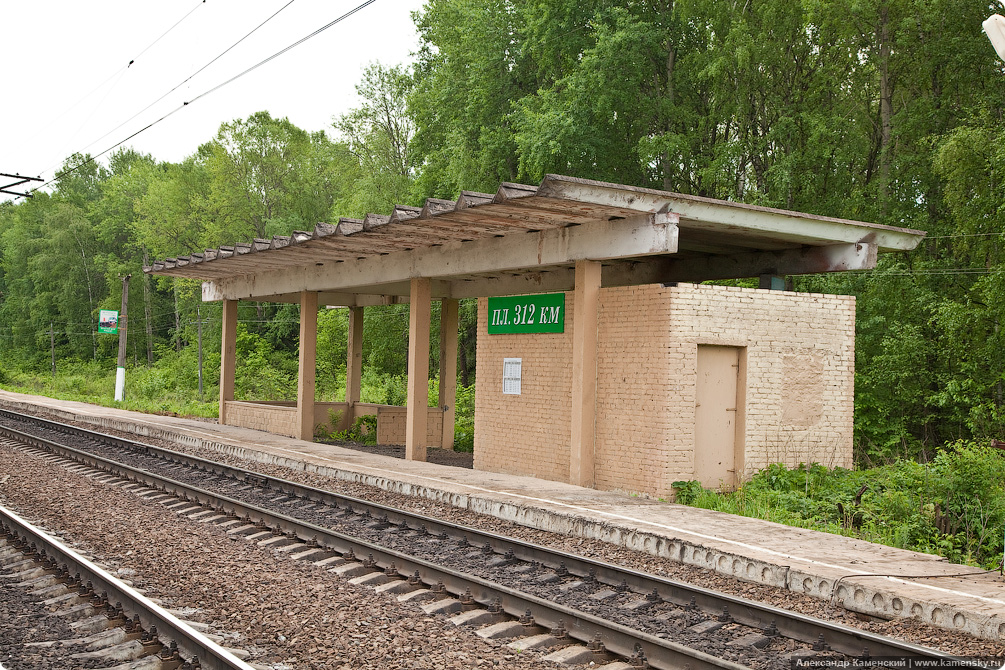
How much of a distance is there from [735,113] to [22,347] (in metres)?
66.5

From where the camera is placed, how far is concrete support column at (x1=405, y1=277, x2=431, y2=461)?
16844 millimetres

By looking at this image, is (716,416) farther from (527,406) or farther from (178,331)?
(178,331)

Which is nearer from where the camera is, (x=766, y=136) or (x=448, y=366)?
(x=448, y=366)

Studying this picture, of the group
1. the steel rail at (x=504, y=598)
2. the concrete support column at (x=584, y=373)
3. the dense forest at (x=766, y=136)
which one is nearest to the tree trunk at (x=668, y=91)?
the dense forest at (x=766, y=136)

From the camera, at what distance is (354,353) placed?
2422cm

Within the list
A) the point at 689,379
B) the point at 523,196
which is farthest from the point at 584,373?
Result: the point at 523,196

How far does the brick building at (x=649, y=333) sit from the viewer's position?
11.8m

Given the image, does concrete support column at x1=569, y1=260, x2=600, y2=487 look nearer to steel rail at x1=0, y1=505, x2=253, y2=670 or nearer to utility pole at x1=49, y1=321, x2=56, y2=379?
steel rail at x1=0, y1=505, x2=253, y2=670

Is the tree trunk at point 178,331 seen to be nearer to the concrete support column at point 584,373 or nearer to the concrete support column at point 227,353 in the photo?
the concrete support column at point 227,353

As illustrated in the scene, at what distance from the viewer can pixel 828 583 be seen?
7121 millimetres

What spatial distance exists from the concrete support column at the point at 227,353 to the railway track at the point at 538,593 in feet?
41.4

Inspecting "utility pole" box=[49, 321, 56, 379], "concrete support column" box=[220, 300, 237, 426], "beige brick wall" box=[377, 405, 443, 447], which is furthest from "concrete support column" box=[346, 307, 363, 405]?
"utility pole" box=[49, 321, 56, 379]

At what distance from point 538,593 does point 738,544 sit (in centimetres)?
228

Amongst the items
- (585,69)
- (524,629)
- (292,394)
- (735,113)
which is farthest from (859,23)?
(292,394)
